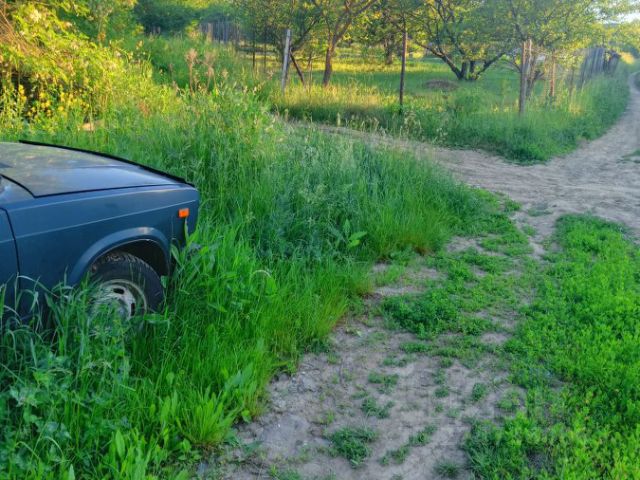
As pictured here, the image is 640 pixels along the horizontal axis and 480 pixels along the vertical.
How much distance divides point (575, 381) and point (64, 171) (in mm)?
3526

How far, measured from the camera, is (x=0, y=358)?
3.11m

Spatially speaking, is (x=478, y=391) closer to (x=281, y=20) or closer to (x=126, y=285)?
(x=126, y=285)

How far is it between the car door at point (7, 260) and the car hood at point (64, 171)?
11.8 inches

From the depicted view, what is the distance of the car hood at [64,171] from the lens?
3383 millimetres

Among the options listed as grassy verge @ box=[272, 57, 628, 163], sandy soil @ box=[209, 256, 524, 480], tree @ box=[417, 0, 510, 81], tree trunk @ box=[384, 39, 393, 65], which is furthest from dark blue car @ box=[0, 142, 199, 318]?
tree trunk @ box=[384, 39, 393, 65]

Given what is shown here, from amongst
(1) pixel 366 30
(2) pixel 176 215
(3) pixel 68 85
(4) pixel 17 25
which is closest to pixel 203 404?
(2) pixel 176 215

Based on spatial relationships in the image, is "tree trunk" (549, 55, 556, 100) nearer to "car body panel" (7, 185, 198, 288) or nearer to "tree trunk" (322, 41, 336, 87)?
"tree trunk" (322, 41, 336, 87)

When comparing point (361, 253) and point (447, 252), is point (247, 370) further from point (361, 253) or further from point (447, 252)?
point (447, 252)

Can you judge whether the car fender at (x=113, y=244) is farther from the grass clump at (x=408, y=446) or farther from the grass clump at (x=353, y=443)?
Result: the grass clump at (x=408, y=446)

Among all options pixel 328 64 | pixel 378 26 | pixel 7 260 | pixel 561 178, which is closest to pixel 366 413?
pixel 7 260

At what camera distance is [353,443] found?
3.49 m

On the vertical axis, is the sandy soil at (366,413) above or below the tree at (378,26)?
below

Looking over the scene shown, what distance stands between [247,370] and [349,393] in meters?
0.75

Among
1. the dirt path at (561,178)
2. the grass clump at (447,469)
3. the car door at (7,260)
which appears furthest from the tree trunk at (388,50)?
the car door at (7,260)
